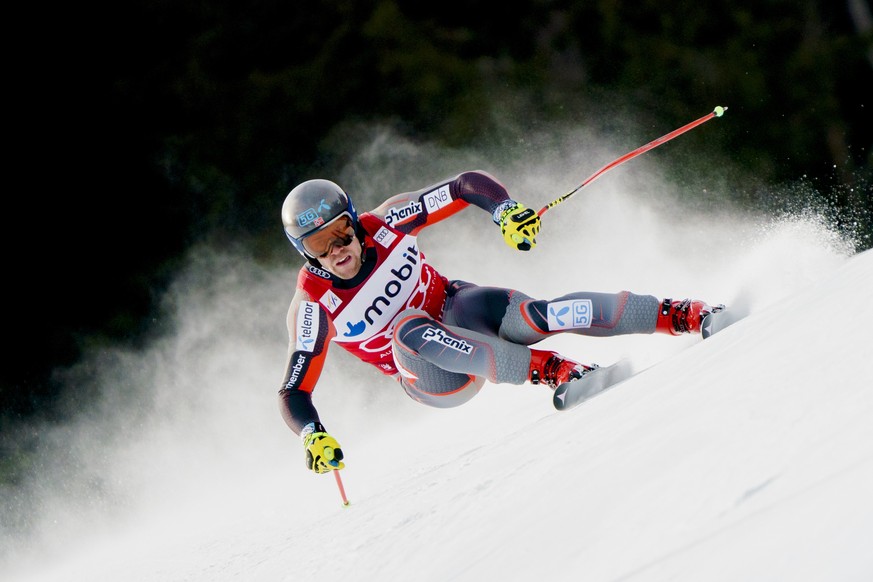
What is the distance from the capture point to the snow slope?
1521 millimetres

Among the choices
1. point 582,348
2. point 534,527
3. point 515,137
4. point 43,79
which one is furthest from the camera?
point 515,137

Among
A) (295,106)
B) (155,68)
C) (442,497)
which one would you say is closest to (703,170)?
(295,106)

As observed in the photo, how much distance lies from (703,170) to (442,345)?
5.37 m

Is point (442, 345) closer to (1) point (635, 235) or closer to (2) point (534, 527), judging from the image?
(2) point (534, 527)

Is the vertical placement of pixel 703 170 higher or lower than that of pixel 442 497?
higher

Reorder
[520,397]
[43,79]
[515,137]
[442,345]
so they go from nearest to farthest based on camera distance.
Answer: [442,345] → [520,397] → [43,79] → [515,137]

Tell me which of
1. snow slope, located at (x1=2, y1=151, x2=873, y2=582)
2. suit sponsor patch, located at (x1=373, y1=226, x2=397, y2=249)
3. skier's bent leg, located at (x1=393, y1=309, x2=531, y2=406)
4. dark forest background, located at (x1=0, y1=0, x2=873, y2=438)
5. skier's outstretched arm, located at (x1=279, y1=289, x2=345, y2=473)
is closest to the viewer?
snow slope, located at (x1=2, y1=151, x2=873, y2=582)

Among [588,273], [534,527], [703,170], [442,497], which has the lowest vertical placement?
[534,527]

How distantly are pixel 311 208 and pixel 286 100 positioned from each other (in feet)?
16.8

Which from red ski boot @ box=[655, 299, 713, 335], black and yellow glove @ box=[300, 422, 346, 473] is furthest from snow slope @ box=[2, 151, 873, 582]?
black and yellow glove @ box=[300, 422, 346, 473]

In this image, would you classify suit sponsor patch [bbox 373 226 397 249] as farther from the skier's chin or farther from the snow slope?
the snow slope

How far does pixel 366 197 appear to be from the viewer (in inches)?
329

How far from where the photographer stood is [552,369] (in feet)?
10.9

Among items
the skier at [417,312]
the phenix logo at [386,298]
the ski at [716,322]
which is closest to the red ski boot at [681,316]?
A: the skier at [417,312]
